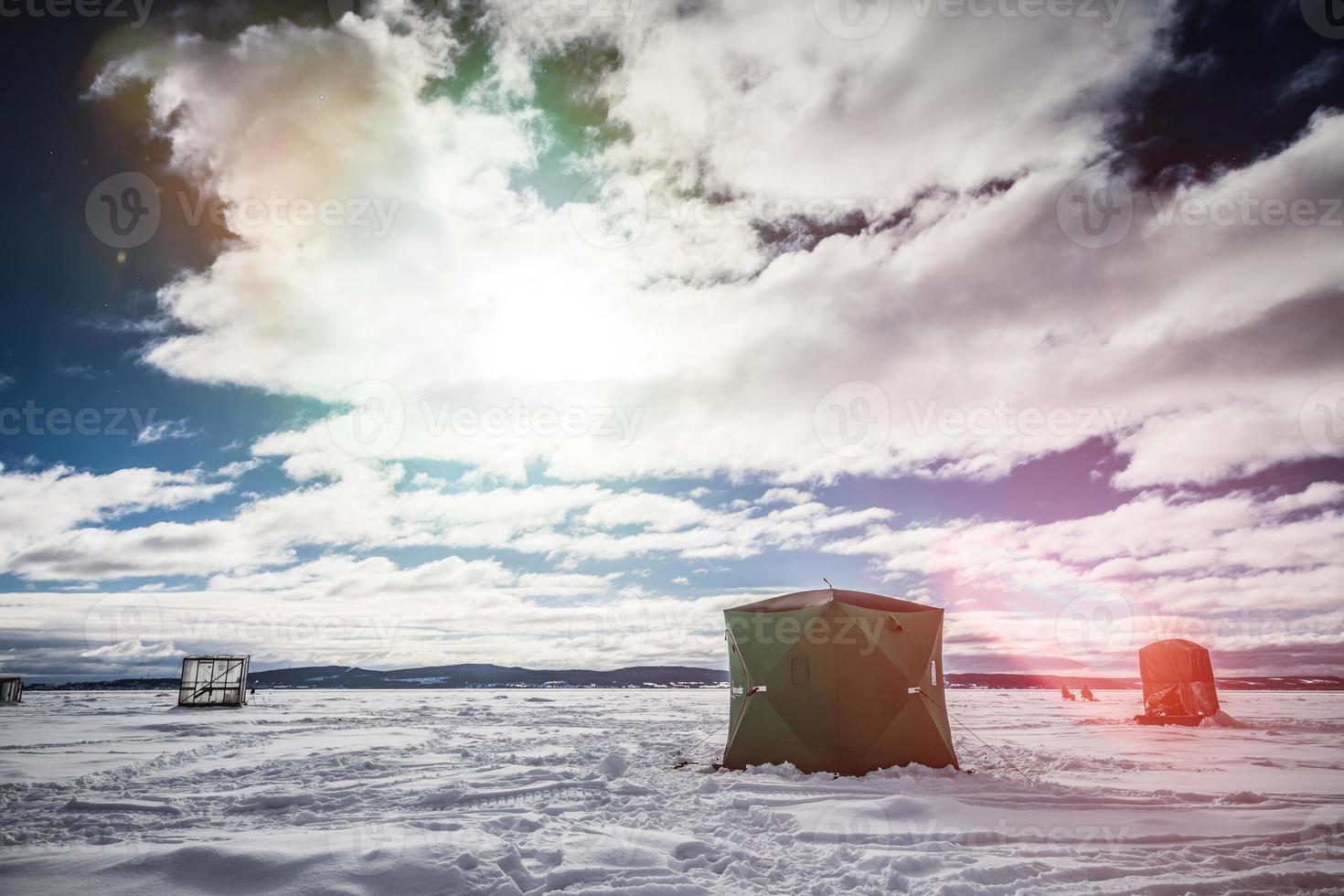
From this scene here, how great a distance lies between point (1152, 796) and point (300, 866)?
9.75m

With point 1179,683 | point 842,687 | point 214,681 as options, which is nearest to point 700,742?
point 842,687

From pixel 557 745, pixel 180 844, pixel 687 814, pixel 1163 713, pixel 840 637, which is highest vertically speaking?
pixel 840 637

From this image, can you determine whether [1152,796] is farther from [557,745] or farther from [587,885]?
[557,745]

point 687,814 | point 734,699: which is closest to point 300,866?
point 687,814

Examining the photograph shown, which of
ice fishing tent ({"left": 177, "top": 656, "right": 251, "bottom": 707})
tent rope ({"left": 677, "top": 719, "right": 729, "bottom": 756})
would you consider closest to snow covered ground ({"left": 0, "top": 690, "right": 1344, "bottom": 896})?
tent rope ({"left": 677, "top": 719, "right": 729, "bottom": 756})

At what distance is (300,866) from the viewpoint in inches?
201

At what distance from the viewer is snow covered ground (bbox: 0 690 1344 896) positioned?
5043 mm

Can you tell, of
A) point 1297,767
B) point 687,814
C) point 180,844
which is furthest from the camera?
point 1297,767

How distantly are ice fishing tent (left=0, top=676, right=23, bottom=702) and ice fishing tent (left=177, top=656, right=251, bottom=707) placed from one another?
9.87 m

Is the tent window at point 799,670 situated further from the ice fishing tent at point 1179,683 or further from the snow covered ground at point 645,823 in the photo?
the ice fishing tent at point 1179,683

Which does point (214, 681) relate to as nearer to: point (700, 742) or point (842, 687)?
point (700, 742)

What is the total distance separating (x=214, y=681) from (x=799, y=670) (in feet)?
104

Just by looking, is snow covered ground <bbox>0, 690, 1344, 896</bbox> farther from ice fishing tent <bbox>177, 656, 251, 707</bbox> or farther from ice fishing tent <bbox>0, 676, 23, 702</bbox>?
ice fishing tent <bbox>0, 676, 23, 702</bbox>

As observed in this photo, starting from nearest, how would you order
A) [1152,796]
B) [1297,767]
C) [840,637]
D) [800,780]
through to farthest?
[1152,796] < [800,780] < [840,637] < [1297,767]
